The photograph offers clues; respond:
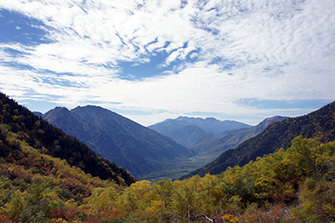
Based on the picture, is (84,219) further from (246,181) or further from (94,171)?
(94,171)

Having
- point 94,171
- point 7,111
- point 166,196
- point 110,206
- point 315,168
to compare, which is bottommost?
point 94,171

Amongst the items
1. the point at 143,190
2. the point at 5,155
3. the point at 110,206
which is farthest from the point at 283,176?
the point at 5,155

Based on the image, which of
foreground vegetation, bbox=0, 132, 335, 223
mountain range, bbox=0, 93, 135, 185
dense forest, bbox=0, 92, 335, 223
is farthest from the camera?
mountain range, bbox=0, 93, 135, 185

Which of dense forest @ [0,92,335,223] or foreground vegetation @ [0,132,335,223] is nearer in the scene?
dense forest @ [0,92,335,223]

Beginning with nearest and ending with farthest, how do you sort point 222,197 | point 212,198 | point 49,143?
point 212,198 → point 222,197 → point 49,143

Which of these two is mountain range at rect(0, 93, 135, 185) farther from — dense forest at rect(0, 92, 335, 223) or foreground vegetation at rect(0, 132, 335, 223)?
foreground vegetation at rect(0, 132, 335, 223)

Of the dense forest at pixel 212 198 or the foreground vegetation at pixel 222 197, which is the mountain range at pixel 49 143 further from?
the foreground vegetation at pixel 222 197

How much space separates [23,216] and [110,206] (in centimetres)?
1908

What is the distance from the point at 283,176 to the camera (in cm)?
3475

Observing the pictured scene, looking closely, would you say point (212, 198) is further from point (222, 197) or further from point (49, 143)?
point (49, 143)

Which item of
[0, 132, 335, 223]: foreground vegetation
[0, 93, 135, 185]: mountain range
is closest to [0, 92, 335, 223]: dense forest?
[0, 132, 335, 223]: foreground vegetation

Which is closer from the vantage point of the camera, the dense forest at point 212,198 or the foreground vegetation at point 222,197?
the dense forest at point 212,198

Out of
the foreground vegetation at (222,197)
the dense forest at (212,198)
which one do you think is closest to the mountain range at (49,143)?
the dense forest at (212,198)

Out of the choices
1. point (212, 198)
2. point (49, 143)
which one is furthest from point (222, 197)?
point (49, 143)
